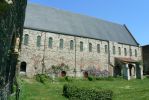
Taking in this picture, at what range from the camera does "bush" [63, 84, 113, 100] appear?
69.2 feet

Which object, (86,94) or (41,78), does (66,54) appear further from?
(86,94)

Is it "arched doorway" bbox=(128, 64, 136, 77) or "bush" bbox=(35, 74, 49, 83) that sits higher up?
"arched doorway" bbox=(128, 64, 136, 77)

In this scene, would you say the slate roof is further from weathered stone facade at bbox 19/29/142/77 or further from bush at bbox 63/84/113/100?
bush at bbox 63/84/113/100

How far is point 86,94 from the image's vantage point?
832 inches

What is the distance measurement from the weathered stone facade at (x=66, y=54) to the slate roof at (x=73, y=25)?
89 cm

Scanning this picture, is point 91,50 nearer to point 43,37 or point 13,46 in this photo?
point 43,37

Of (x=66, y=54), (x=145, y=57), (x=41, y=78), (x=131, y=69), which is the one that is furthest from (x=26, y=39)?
(x=145, y=57)

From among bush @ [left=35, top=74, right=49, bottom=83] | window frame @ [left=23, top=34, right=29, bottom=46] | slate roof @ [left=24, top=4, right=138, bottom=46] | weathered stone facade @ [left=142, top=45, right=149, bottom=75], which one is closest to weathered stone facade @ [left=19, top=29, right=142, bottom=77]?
window frame @ [left=23, top=34, right=29, bottom=46]

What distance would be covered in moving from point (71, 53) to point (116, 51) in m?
10.8

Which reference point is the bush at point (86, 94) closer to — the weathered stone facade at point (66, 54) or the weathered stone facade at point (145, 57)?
the weathered stone facade at point (66, 54)

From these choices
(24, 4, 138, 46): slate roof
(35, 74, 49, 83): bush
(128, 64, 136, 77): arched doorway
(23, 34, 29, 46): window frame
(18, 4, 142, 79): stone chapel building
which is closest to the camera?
(35, 74, 49, 83): bush

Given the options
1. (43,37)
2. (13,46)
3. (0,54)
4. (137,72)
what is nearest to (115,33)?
(137,72)

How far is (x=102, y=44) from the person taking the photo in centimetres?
4456

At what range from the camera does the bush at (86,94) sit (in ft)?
69.2
